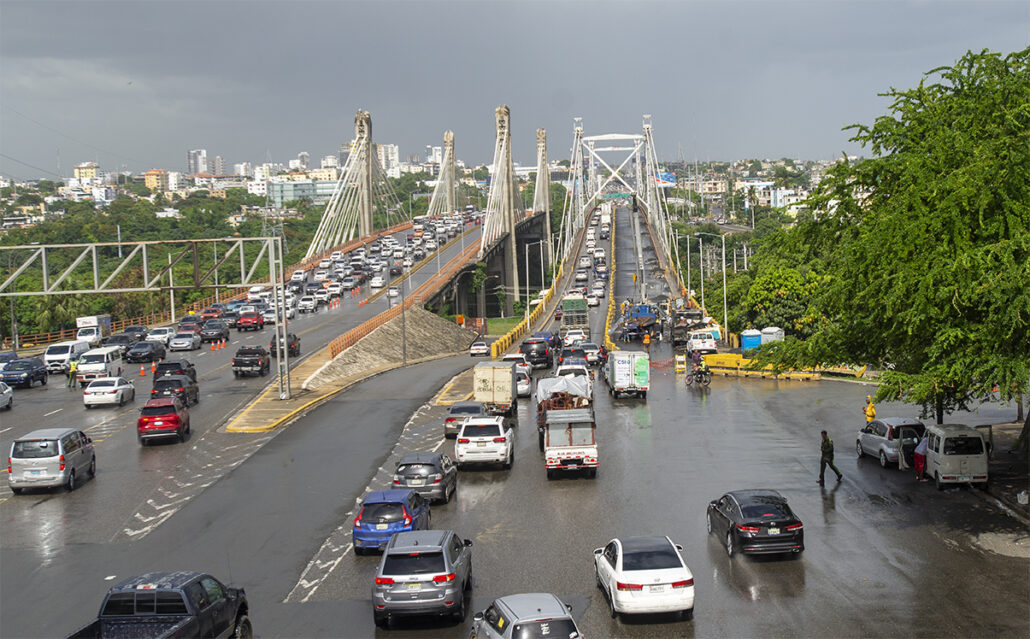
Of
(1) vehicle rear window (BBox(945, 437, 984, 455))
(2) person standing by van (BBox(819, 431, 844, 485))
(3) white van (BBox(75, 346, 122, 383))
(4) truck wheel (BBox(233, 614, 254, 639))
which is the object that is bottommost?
(4) truck wheel (BBox(233, 614, 254, 639))

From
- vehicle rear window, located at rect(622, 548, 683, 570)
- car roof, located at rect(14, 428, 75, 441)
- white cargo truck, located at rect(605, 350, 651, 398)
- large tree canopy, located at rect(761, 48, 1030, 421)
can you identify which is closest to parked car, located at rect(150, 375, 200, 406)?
car roof, located at rect(14, 428, 75, 441)

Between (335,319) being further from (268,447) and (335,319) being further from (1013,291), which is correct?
(1013,291)

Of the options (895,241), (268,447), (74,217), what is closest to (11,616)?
(268,447)

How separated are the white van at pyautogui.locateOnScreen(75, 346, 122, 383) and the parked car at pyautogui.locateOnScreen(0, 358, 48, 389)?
2.16m

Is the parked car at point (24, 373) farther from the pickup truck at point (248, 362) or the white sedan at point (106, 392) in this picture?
the pickup truck at point (248, 362)

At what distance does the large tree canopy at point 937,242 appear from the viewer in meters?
23.0

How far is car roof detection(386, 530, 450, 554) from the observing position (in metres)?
17.7

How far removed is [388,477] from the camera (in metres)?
31.7

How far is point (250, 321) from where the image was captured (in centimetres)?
8288

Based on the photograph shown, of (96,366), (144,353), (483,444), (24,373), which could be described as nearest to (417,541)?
(483,444)

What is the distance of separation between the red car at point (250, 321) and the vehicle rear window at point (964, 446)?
6451cm

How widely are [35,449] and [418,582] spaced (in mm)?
18300

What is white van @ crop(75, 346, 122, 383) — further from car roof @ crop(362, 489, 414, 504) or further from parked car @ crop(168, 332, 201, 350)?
car roof @ crop(362, 489, 414, 504)

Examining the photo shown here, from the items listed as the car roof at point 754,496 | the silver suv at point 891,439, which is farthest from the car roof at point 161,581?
the silver suv at point 891,439
